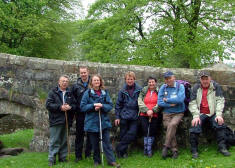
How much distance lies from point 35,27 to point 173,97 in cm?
1071

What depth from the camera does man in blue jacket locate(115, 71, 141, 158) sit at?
5605mm

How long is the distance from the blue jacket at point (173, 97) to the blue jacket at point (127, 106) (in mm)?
513

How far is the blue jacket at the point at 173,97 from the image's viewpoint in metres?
5.26

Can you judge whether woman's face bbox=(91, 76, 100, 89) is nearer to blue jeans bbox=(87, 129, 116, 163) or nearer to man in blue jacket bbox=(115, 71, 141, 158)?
man in blue jacket bbox=(115, 71, 141, 158)

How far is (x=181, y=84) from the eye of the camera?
5.41 metres

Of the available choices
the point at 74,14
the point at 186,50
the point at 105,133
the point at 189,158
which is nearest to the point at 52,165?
the point at 105,133

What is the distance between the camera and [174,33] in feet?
47.3

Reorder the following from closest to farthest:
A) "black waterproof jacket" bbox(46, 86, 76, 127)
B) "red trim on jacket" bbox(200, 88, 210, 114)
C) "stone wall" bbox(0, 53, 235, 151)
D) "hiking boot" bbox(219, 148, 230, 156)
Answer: "hiking boot" bbox(219, 148, 230, 156), "red trim on jacket" bbox(200, 88, 210, 114), "black waterproof jacket" bbox(46, 86, 76, 127), "stone wall" bbox(0, 53, 235, 151)

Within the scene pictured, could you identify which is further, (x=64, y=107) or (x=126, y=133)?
(x=126, y=133)

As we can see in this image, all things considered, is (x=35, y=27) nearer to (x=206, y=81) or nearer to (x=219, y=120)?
(x=206, y=81)

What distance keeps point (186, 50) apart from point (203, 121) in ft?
29.5

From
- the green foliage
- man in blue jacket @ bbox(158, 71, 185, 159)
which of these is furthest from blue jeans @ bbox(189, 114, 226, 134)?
the green foliage

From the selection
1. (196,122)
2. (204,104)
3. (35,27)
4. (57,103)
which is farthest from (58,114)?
(35,27)

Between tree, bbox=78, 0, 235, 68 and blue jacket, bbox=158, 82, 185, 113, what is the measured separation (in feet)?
28.2
